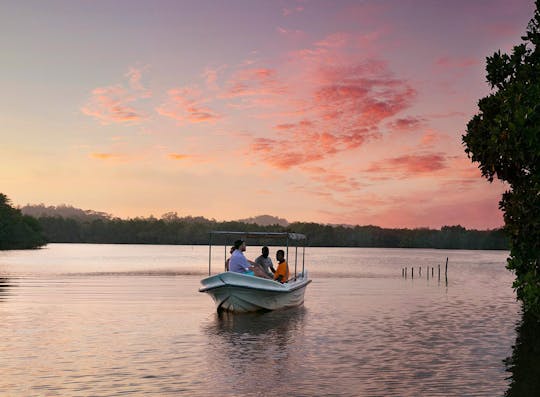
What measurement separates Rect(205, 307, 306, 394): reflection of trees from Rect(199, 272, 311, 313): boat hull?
0.45 m

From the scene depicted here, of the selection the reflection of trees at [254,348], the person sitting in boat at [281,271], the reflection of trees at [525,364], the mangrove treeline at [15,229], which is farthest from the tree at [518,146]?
the mangrove treeline at [15,229]

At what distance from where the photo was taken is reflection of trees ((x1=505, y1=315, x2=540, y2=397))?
15.8 meters

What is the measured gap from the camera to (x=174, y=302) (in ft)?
123

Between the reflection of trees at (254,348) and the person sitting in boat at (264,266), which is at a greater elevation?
the person sitting in boat at (264,266)

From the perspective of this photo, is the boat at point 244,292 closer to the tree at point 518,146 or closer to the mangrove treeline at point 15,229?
the tree at point 518,146

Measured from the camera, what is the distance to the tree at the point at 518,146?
20141mm

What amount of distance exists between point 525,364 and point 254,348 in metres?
8.07

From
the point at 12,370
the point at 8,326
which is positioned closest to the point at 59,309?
the point at 8,326

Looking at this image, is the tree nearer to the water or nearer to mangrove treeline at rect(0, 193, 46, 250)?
the water

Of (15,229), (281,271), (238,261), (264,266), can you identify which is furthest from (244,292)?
(15,229)

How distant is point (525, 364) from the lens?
19047 millimetres

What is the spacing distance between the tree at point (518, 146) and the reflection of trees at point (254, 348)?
8.04 meters

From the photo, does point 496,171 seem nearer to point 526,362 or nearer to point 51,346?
point 526,362

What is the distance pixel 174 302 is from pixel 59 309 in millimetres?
7273
